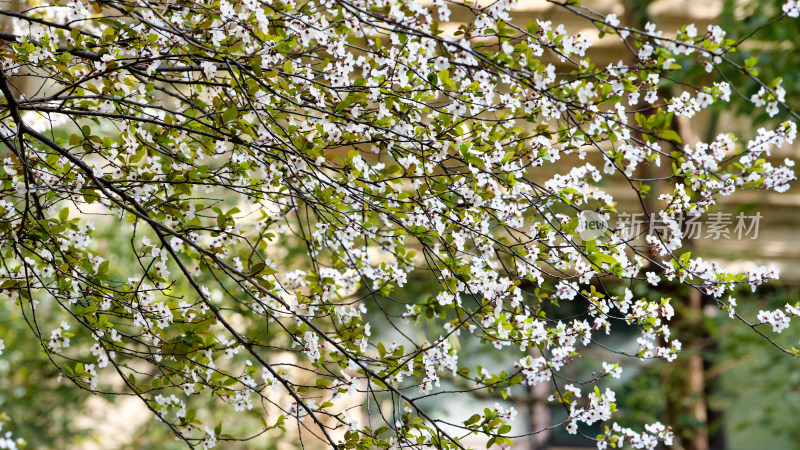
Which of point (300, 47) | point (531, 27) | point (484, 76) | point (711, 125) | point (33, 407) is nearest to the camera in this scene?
point (531, 27)

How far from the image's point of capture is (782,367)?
212 inches

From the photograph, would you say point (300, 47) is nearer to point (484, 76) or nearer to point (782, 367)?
point (484, 76)

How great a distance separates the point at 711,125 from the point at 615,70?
16.6 ft

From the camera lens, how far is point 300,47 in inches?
91.2

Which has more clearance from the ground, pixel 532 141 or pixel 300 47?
pixel 300 47

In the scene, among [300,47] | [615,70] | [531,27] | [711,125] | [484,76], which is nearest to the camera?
[615,70]

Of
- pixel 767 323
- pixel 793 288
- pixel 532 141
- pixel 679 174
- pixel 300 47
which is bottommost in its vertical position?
pixel 767 323

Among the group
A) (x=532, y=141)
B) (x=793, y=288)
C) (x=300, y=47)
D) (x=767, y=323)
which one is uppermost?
(x=793, y=288)

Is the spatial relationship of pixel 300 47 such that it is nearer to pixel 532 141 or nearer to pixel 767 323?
pixel 532 141

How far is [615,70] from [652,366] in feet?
13.5

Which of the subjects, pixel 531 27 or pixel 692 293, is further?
pixel 692 293

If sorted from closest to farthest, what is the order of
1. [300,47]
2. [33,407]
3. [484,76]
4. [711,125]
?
[484,76] → [300,47] → [33,407] → [711,125]

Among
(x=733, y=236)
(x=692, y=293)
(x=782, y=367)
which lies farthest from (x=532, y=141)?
(x=733, y=236)

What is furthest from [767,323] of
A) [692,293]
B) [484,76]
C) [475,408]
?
[475,408]
